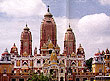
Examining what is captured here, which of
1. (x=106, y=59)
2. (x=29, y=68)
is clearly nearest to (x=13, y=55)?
(x=29, y=68)

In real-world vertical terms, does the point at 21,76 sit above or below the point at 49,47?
below

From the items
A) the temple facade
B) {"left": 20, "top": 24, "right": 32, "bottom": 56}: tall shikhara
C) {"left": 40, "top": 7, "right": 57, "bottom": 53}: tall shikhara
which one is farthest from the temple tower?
{"left": 20, "top": 24, "right": 32, "bottom": 56}: tall shikhara

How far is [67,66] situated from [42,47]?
23.5ft

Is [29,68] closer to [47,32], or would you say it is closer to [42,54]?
[42,54]

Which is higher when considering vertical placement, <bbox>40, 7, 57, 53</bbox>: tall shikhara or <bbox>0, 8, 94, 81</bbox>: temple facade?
<bbox>40, 7, 57, 53</bbox>: tall shikhara

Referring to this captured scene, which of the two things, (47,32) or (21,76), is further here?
(47,32)

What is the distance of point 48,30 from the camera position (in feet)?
248

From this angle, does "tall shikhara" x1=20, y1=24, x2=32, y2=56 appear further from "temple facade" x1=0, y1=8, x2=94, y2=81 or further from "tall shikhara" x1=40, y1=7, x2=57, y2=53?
"tall shikhara" x1=40, y1=7, x2=57, y2=53

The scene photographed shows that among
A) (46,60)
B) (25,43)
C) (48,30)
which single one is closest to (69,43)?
(48,30)

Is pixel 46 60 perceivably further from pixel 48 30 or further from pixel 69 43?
pixel 69 43

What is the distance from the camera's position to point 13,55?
73188mm

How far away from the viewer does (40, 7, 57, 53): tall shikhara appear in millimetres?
74844

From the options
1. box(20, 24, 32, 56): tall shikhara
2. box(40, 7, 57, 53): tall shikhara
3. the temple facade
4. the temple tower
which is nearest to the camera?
the temple facade

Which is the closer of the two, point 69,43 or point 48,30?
point 48,30
